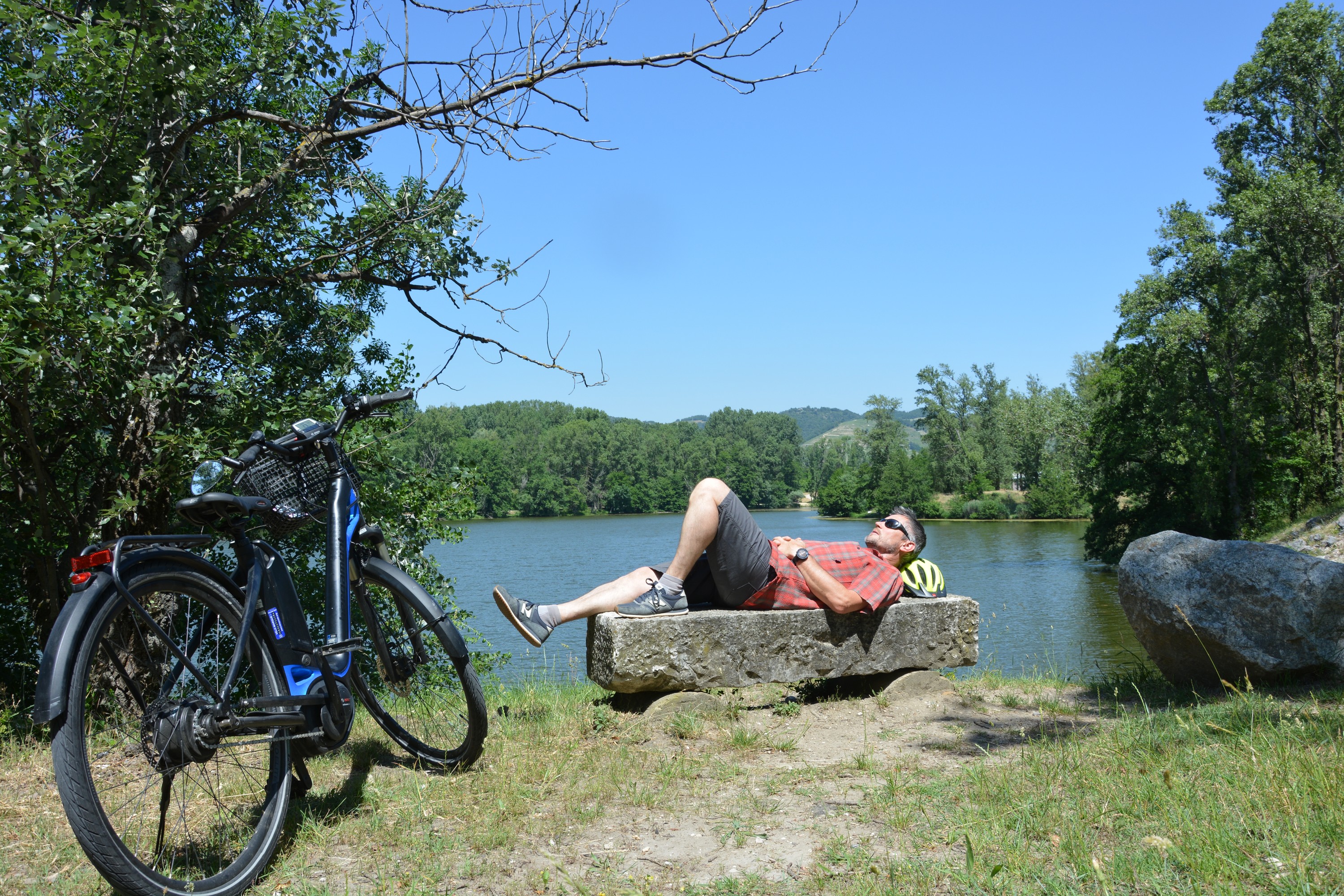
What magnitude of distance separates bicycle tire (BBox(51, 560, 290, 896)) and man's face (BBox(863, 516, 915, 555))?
3.29 meters

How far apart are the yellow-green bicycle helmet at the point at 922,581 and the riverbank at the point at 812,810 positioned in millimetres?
860

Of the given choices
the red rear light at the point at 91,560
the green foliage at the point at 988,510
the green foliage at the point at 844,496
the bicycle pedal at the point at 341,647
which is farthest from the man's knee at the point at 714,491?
the green foliage at the point at 844,496

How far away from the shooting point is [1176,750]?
11.0 feet

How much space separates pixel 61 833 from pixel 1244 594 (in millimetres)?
5303

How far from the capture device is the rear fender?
325 cm

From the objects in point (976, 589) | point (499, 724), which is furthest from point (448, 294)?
point (976, 589)

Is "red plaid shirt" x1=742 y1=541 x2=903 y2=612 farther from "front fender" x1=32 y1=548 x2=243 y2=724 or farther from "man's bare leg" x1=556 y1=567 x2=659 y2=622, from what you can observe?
"front fender" x1=32 y1=548 x2=243 y2=724

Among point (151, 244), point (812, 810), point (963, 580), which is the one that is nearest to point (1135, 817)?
point (812, 810)

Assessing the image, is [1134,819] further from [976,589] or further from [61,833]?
[976,589]

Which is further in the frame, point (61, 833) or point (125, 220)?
point (125, 220)

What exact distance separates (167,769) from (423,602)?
1.01m

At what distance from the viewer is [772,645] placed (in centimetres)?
447

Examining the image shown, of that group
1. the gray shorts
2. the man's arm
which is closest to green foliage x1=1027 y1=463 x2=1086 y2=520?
the man's arm

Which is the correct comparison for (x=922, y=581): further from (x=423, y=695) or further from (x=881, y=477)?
(x=881, y=477)
